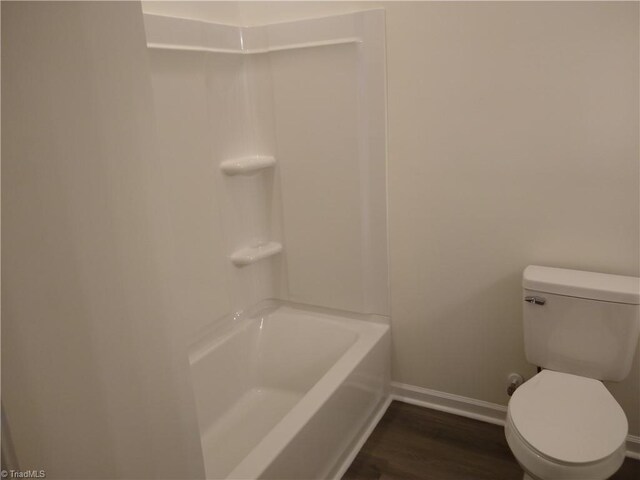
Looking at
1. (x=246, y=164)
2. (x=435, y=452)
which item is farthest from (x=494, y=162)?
(x=435, y=452)

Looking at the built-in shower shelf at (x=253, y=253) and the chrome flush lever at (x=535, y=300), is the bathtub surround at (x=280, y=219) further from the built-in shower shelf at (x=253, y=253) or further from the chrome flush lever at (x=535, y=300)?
the chrome flush lever at (x=535, y=300)

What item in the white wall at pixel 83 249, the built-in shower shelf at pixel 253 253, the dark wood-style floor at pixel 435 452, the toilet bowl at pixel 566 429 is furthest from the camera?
the built-in shower shelf at pixel 253 253

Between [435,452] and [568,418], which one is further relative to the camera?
[435,452]

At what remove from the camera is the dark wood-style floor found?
195cm

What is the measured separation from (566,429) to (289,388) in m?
1.30

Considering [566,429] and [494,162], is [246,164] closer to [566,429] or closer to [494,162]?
[494,162]

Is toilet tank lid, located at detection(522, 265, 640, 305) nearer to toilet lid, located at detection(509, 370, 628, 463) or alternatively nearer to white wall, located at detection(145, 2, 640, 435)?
white wall, located at detection(145, 2, 640, 435)

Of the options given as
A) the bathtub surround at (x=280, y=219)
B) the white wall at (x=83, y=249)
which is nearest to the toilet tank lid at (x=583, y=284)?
the bathtub surround at (x=280, y=219)

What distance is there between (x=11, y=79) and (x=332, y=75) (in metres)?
1.73

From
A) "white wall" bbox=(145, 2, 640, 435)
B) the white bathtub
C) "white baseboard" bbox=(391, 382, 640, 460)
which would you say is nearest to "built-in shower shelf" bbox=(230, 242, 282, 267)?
the white bathtub

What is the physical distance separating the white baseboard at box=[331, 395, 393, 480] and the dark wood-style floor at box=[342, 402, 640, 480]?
2cm

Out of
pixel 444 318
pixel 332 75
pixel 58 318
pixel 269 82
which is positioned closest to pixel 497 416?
pixel 444 318

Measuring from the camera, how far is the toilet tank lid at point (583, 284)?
1671 millimetres

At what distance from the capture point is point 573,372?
1831mm
